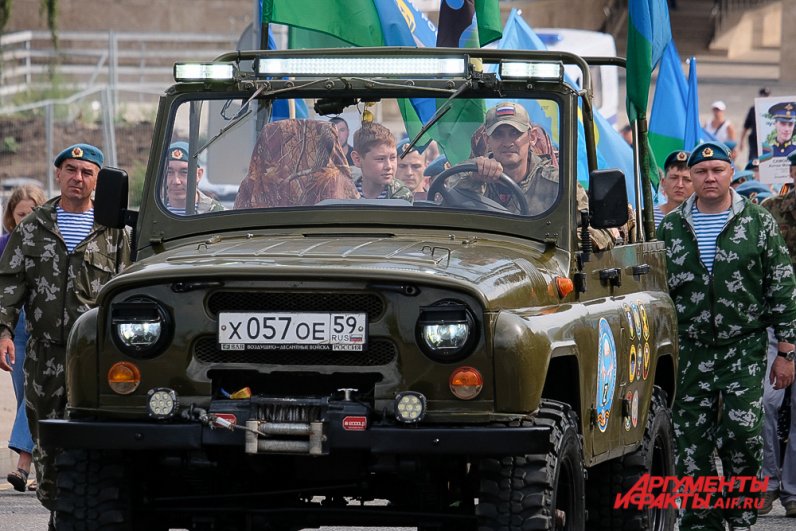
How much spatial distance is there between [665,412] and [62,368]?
321 centimetres

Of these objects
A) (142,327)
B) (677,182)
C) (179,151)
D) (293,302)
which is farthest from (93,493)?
(677,182)

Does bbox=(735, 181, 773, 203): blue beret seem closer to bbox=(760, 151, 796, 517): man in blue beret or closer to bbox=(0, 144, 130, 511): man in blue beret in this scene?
bbox=(760, 151, 796, 517): man in blue beret

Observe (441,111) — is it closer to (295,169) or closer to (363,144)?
(363,144)

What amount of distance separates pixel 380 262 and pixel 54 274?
3.69 meters

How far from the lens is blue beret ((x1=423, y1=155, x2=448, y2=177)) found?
819 cm

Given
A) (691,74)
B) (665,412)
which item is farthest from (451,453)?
(691,74)

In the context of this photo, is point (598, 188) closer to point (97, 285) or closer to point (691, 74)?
point (97, 285)

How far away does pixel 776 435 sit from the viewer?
41.0 ft

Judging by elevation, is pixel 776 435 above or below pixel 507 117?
below

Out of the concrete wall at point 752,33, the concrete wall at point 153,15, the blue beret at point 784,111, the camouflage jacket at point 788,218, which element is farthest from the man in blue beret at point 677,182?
the concrete wall at point 153,15

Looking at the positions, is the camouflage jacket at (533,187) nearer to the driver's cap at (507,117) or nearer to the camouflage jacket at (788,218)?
the driver's cap at (507,117)

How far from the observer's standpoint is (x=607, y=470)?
8.88 m

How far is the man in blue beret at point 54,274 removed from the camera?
1030 centimetres

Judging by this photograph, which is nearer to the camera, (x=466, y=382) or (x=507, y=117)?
(x=466, y=382)
